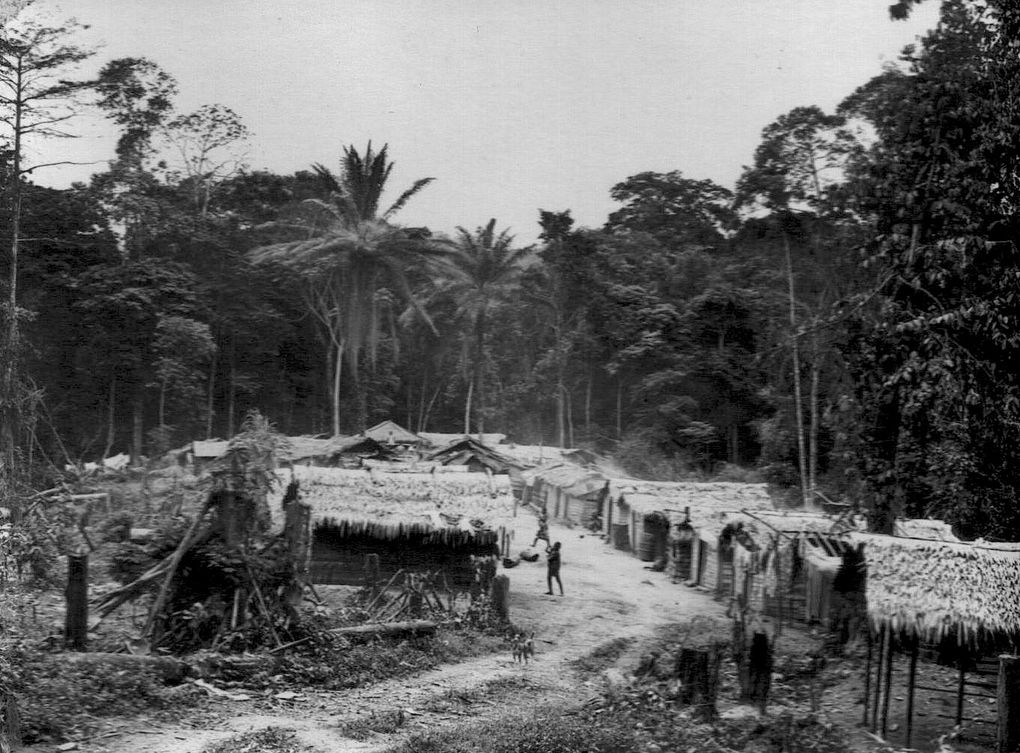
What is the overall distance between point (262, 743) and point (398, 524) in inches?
303

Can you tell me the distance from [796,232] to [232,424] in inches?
925

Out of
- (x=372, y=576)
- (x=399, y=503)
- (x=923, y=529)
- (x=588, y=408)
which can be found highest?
(x=588, y=408)

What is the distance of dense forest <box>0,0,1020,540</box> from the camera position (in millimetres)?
12031

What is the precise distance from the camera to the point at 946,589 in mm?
8703

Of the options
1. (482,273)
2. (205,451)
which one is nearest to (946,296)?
(482,273)

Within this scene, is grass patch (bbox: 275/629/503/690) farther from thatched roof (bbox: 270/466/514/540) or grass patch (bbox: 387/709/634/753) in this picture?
thatched roof (bbox: 270/466/514/540)

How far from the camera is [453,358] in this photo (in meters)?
45.7

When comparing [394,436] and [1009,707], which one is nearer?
[1009,707]

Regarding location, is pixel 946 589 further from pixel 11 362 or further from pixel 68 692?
pixel 11 362

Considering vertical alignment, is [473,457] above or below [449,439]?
below

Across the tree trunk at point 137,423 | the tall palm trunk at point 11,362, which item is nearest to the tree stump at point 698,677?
the tall palm trunk at point 11,362

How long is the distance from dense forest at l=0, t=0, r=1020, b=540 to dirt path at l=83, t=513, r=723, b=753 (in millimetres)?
4449

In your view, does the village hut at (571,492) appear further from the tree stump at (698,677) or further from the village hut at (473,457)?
the tree stump at (698,677)

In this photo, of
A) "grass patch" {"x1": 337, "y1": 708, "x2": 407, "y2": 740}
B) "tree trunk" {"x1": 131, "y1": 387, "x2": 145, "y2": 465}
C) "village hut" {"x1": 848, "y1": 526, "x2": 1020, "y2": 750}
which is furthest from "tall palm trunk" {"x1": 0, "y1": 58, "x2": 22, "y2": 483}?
"tree trunk" {"x1": 131, "y1": 387, "x2": 145, "y2": 465}
